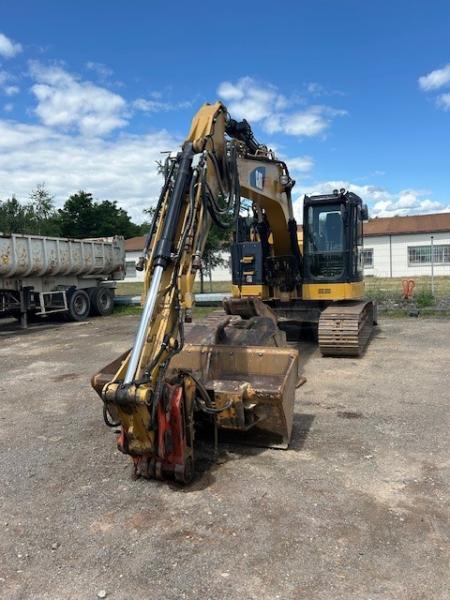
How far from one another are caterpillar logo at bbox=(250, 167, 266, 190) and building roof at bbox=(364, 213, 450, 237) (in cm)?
2672

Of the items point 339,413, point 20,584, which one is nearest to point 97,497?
point 20,584

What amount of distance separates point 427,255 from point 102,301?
75.4 feet

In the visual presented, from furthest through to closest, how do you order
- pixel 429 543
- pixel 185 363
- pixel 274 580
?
pixel 185 363 < pixel 429 543 < pixel 274 580

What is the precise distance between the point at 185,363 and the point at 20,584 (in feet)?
9.35

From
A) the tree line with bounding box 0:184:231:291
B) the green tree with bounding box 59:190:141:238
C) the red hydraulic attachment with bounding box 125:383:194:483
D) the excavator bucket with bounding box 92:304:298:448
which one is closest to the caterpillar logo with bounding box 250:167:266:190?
the excavator bucket with bounding box 92:304:298:448

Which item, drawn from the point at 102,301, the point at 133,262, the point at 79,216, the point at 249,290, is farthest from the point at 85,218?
the point at 249,290

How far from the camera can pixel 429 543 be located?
3371mm

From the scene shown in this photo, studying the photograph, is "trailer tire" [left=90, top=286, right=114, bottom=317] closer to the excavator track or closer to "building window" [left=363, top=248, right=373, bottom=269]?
the excavator track

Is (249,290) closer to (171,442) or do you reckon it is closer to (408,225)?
(171,442)

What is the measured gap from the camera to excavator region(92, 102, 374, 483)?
161 inches

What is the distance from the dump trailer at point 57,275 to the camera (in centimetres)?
1505

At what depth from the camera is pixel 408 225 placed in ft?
120

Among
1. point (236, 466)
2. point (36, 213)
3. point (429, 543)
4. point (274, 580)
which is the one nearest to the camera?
point (274, 580)

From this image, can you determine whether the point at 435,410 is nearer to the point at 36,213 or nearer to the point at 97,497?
the point at 97,497
